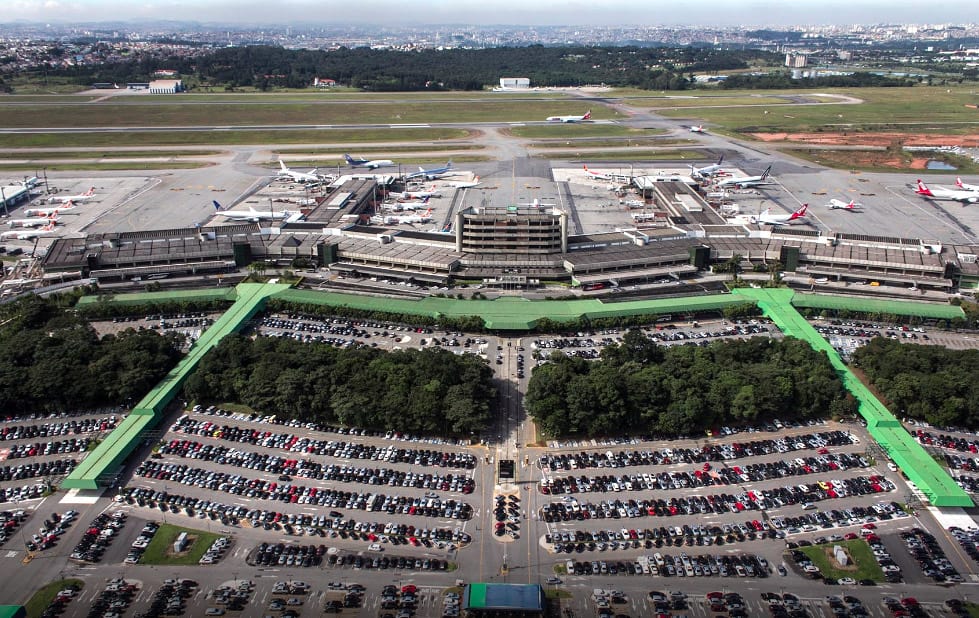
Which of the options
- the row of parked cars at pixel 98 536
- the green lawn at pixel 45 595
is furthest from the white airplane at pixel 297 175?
the green lawn at pixel 45 595

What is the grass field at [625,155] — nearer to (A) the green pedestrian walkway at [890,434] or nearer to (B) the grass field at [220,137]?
(B) the grass field at [220,137]

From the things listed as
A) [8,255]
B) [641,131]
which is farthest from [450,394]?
[641,131]

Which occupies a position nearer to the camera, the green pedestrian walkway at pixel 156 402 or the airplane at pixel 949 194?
the green pedestrian walkway at pixel 156 402

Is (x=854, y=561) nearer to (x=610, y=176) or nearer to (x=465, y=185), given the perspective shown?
(x=465, y=185)

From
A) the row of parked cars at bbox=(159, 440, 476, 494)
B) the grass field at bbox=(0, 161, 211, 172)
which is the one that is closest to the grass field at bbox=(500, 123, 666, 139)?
the grass field at bbox=(0, 161, 211, 172)

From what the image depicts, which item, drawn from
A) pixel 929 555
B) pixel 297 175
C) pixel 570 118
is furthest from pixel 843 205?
pixel 297 175

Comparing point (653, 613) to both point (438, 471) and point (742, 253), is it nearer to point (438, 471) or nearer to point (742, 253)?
point (438, 471)
